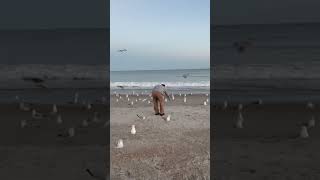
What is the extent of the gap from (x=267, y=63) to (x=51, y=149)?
140ft

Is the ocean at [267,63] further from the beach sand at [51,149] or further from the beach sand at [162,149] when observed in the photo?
the beach sand at [51,149]

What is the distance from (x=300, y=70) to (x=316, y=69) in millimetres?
1354

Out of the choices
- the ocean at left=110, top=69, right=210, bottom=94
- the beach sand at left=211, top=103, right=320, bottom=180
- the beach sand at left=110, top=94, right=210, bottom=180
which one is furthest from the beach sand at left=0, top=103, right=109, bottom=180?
the ocean at left=110, top=69, right=210, bottom=94

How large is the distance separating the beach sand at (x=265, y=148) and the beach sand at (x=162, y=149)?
36 cm

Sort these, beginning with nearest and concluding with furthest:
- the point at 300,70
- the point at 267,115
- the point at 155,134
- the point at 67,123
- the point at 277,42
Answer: the point at 155,134, the point at 67,123, the point at 267,115, the point at 300,70, the point at 277,42

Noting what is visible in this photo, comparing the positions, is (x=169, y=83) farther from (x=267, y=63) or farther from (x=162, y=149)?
(x=162, y=149)

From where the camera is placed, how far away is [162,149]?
11578 mm

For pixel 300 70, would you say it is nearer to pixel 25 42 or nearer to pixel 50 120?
pixel 50 120

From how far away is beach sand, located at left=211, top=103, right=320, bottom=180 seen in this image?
30.1 ft

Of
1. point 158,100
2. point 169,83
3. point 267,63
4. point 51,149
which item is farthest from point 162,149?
point 169,83

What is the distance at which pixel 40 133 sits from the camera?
14094mm

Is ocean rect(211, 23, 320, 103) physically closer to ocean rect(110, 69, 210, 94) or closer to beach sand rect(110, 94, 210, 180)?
Answer: ocean rect(110, 69, 210, 94)

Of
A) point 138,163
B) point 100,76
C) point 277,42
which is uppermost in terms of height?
point 277,42

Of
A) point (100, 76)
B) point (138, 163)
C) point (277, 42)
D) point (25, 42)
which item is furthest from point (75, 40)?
point (138, 163)
